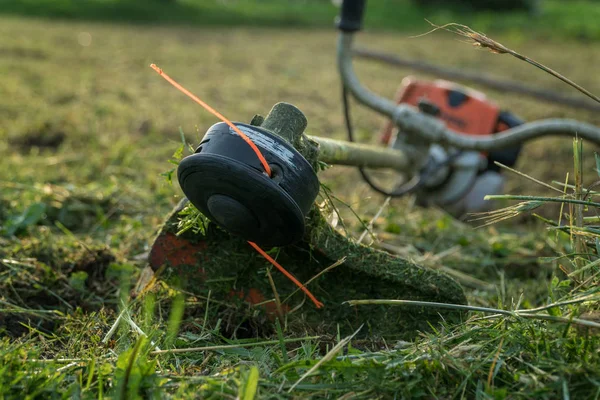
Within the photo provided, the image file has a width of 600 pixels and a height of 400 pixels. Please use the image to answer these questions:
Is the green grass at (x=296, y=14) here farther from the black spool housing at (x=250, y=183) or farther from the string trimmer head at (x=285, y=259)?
the black spool housing at (x=250, y=183)

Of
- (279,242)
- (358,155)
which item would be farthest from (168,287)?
(358,155)

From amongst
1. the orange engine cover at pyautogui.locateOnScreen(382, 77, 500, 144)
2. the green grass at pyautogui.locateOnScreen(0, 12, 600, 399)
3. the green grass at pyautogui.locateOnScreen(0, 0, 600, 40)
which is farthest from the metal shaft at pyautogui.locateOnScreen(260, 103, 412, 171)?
the green grass at pyautogui.locateOnScreen(0, 0, 600, 40)

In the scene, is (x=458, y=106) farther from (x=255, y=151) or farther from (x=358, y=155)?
(x=255, y=151)

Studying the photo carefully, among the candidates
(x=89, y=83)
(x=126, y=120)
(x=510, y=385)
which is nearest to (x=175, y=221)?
(x=510, y=385)

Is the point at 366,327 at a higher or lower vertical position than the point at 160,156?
higher

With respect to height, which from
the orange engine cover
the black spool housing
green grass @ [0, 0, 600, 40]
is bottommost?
green grass @ [0, 0, 600, 40]

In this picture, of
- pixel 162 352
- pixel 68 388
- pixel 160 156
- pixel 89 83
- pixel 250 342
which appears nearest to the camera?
pixel 68 388

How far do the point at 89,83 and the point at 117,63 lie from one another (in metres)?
1.30

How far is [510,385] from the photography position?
132 cm

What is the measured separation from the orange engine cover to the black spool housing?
2.26 metres

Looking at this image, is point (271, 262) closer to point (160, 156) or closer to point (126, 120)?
point (160, 156)

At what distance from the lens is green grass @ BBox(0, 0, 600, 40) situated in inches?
426

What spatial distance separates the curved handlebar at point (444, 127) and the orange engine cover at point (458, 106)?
A: 1.78ft

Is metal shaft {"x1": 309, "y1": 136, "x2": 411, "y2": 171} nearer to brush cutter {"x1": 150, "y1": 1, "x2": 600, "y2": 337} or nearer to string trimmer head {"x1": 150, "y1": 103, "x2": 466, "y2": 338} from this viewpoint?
brush cutter {"x1": 150, "y1": 1, "x2": 600, "y2": 337}
